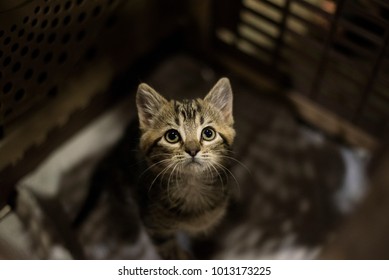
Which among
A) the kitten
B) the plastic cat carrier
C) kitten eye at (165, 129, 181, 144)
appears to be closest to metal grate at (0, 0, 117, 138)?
the plastic cat carrier

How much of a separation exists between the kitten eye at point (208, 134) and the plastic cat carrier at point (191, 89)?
0.40 meters

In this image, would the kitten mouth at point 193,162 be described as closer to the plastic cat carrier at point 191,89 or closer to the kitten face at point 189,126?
the kitten face at point 189,126

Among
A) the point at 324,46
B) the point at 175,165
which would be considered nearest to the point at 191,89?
the point at 324,46

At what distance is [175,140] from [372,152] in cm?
79

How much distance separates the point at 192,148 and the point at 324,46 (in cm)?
58

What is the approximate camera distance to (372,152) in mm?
1404

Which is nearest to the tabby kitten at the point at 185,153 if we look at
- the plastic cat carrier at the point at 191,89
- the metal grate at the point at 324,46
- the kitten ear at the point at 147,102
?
the kitten ear at the point at 147,102

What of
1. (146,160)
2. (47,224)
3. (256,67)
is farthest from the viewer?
(256,67)

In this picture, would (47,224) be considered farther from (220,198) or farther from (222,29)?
(222,29)

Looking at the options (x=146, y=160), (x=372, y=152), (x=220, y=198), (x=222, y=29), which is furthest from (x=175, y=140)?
(x=372, y=152)

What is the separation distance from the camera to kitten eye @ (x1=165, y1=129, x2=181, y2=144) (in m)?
0.82

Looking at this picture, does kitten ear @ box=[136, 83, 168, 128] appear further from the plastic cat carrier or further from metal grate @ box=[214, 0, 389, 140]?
metal grate @ box=[214, 0, 389, 140]

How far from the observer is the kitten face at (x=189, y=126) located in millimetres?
804
